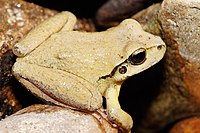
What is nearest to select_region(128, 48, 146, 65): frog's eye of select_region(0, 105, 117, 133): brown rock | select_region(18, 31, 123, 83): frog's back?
select_region(18, 31, 123, 83): frog's back

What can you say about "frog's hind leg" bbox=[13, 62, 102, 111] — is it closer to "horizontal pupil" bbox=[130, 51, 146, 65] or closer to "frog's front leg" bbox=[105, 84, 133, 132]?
"frog's front leg" bbox=[105, 84, 133, 132]

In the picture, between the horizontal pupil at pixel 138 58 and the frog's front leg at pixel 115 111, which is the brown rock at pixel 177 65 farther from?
the frog's front leg at pixel 115 111

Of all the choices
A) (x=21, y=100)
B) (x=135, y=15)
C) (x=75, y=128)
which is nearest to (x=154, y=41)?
(x=135, y=15)

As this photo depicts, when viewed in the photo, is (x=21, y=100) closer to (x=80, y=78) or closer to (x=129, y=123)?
(x=80, y=78)

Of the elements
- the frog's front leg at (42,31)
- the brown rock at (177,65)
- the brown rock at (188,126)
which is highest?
the frog's front leg at (42,31)

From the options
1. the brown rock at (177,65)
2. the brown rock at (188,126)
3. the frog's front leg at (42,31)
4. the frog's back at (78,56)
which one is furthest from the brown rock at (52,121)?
the brown rock at (188,126)

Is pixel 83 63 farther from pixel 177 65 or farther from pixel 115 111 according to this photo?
pixel 177 65
